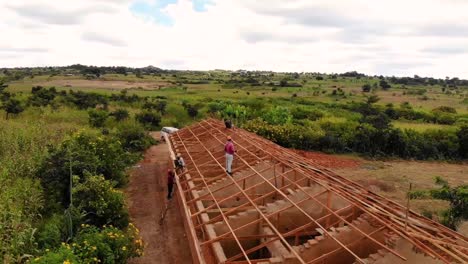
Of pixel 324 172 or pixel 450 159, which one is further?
pixel 450 159

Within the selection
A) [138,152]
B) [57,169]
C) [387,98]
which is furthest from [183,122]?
[387,98]

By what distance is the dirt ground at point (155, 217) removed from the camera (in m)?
14.0

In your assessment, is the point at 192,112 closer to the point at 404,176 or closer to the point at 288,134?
the point at 288,134

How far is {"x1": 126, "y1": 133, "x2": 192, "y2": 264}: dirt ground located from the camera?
1402 cm

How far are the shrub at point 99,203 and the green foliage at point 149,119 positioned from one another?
2367 cm

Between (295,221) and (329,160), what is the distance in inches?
684

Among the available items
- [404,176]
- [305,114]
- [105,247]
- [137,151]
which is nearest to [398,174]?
[404,176]

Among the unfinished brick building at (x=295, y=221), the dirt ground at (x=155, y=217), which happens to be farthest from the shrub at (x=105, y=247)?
the unfinished brick building at (x=295, y=221)

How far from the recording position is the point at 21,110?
35281mm

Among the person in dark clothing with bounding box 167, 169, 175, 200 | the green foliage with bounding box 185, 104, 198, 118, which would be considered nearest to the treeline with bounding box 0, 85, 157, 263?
the person in dark clothing with bounding box 167, 169, 175, 200

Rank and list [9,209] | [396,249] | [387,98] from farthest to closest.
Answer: [387,98], [9,209], [396,249]

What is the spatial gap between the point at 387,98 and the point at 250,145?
174ft

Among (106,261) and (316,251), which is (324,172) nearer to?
(316,251)

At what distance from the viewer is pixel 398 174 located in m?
27.4
